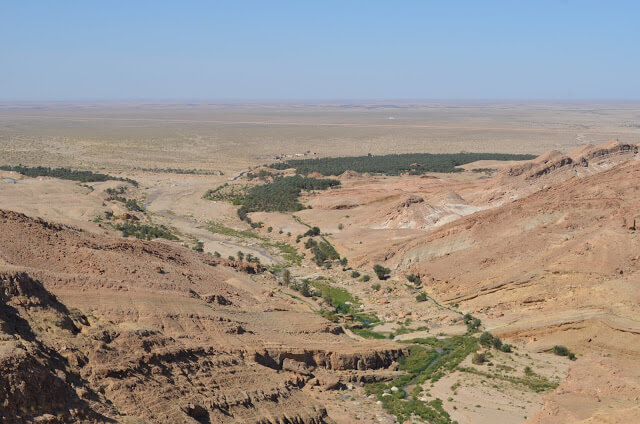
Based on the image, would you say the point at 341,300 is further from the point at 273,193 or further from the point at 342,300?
the point at 273,193

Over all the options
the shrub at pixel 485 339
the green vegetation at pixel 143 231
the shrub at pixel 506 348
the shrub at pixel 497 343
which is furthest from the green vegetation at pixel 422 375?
the green vegetation at pixel 143 231

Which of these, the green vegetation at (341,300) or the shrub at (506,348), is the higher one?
the shrub at (506,348)

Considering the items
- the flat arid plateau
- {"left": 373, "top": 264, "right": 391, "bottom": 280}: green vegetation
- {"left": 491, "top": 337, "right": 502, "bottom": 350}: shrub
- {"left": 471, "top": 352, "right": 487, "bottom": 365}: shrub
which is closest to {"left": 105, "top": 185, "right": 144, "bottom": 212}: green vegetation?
the flat arid plateau

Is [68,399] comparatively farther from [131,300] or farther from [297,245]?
[297,245]

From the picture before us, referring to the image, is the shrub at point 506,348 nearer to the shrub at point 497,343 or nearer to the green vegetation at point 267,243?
the shrub at point 497,343

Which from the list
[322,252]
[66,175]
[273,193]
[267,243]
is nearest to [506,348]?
[322,252]

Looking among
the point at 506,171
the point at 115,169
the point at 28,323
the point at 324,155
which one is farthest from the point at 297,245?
the point at 324,155

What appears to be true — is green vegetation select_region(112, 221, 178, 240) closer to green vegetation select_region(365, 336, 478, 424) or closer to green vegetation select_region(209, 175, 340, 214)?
green vegetation select_region(209, 175, 340, 214)
